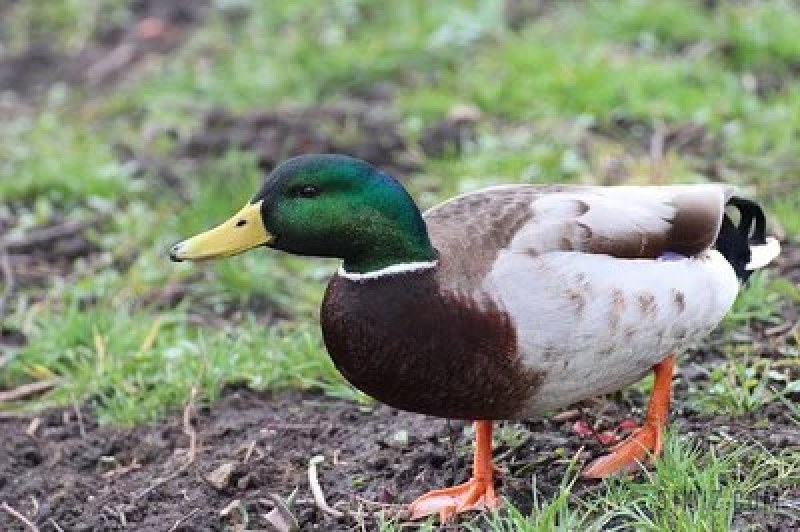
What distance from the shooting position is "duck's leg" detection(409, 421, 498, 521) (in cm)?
359

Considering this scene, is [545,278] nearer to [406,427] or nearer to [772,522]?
[772,522]

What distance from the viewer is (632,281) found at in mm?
3434

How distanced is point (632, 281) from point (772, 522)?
617 mm

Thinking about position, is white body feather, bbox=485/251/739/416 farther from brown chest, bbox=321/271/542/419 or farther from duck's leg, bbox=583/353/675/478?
duck's leg, bbox=583/353/675/478

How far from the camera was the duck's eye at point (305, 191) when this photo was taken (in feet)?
11.0

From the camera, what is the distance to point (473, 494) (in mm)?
3615

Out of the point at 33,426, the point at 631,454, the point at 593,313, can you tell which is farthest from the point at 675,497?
the point at 33,426

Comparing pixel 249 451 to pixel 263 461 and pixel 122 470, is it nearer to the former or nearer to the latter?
pixel 263 461

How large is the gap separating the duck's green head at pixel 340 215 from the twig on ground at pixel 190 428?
1.09 meters

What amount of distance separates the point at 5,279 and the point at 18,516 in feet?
6.30

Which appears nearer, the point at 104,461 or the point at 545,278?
the point at 545,278

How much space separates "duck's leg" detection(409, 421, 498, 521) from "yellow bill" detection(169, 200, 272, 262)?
2.45 feet

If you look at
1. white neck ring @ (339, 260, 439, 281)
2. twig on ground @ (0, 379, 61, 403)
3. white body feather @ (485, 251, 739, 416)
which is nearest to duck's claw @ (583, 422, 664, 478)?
white body feather @ (485, 251, 739, 416)

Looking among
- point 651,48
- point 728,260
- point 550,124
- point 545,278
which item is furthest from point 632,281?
point 651,48
